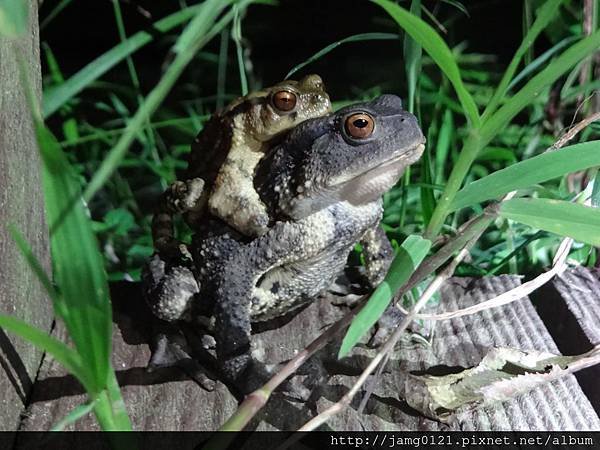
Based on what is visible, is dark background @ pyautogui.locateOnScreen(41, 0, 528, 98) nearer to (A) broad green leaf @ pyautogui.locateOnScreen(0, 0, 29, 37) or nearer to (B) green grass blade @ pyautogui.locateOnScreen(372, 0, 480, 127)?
(B) green grass blade @ pyautogui.locateOnScreen(372, 0, 480, 127)

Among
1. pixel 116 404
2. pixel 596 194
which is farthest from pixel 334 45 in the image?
pixel 116 404

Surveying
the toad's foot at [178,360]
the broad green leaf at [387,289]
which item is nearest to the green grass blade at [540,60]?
the broad green leaf at [387,289]

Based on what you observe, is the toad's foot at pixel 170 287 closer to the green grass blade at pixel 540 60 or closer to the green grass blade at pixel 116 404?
the green grass blade at pixel 116 404

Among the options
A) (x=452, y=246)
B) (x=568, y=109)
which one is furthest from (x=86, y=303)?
(x=568, y=109)

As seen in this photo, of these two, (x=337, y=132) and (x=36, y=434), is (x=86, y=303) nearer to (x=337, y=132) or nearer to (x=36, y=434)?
(x=36, y=434)

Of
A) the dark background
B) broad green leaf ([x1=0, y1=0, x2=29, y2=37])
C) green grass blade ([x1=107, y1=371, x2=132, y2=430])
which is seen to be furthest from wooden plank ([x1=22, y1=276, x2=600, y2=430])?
the dark background

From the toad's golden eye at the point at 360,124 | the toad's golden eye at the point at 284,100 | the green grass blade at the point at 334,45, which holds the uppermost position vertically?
the green grass blade at the point at 334,45
